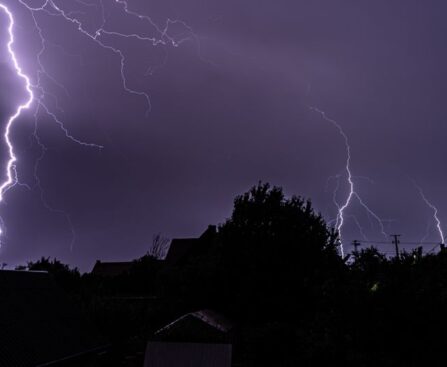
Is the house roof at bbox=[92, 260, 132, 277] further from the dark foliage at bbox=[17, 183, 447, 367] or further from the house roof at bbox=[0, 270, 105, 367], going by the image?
the house roof at bbox=[0, 270, 105, 367]

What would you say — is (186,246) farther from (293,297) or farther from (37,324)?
(37,324)

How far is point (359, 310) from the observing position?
9930mm

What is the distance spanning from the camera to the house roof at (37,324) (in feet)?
28.4

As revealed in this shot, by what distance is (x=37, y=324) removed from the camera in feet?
33.0

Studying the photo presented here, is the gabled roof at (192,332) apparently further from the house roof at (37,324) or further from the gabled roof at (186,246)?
the gabled roof at (186,246)

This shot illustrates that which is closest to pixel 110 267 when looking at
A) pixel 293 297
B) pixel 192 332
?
pixel 293 297

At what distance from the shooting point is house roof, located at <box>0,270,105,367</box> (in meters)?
8.66

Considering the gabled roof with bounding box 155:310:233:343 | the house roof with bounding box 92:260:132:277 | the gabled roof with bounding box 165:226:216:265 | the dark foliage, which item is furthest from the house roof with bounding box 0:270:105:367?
the house roof with bounding box 92:260:132:277

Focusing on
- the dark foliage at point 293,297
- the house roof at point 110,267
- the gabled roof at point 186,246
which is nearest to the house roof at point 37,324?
the dark foliage at point 293,297

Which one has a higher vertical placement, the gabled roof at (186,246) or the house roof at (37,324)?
the gabled roof at (186,246)

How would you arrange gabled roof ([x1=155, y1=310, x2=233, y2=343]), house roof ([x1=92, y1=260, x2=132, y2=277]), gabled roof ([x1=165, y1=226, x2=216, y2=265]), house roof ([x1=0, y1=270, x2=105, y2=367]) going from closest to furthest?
1. house roof ([x1=0, y1=270, x2=105, y2=367])
2. gabled roof ([x1=155, y1=310, x2=233, y2=343])
3. gabled roof ([x1=165, y1=226, x2=216, y2=265])
4. house roof ([x1=92, y1=260, x2=132, y2=277])

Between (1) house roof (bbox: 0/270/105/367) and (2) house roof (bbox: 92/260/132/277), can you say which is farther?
(2) house roof (bbox: 92/260/132/277)

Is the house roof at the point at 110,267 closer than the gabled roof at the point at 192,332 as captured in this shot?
No

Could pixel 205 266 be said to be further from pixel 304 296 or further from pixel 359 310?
pixel 359 310
